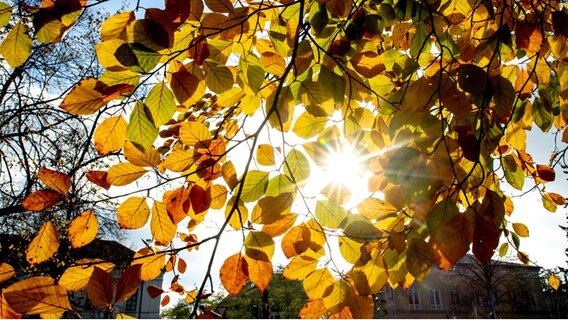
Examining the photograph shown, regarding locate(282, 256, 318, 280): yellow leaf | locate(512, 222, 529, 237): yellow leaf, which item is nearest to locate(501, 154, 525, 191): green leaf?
locate(512, 222, 529, 237): yellow leaf

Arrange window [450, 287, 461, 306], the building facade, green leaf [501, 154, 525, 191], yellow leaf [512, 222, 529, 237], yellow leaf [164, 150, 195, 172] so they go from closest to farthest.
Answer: yellow leaf [164, 150, 195, 172]
green leaf [501, 154, 525, 191]
yellow leaf [512, 222, 529, 237]
the building facade
window [450, 287, 461, 306]

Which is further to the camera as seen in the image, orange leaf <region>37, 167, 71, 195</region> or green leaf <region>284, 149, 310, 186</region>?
green leaf <region>284, 149, 310, 186</region>

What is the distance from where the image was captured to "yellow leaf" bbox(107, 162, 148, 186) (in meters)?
0.98

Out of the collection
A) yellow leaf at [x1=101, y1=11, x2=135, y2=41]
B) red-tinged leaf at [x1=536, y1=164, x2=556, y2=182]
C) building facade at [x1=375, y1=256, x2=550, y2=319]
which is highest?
yellow leaf at [x1=101, y1=11, x2=135, y2=41]

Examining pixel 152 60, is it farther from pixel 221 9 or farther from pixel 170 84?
pixel 221 9

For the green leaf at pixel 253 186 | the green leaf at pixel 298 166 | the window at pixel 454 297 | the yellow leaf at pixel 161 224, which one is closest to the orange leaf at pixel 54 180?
the yellow leaf at pixel 161 224

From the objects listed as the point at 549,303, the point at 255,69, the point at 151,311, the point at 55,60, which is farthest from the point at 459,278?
the point at 255,69

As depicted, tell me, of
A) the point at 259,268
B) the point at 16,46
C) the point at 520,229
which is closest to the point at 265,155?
the point at 259,268

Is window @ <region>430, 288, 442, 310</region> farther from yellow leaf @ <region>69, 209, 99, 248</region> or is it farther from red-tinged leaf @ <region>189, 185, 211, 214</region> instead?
yellow leaf @ <region>69, 209, 99, 248</region>

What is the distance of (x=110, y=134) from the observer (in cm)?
86

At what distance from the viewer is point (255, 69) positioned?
1.07 meters

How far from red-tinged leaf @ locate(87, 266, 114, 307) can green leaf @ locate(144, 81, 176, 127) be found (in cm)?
36

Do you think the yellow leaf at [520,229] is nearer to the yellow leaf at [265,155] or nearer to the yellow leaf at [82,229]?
the yellow leaf at [265,155]

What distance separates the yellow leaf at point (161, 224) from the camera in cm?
108
